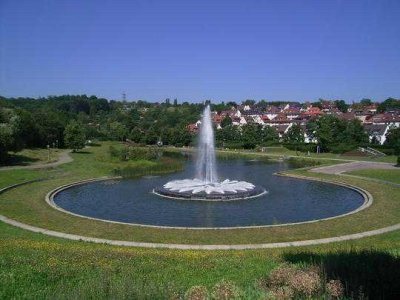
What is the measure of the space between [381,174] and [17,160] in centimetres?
4189

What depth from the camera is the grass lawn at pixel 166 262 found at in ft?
27.1

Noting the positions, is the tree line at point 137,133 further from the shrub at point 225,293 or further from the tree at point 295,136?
the shrub at point 225,293

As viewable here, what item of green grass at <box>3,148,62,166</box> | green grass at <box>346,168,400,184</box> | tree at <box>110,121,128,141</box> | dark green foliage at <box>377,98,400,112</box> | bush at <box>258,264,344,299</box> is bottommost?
green grass at <box>3,148,62,166</box>

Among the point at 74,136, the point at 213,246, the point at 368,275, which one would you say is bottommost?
the point at 213,246

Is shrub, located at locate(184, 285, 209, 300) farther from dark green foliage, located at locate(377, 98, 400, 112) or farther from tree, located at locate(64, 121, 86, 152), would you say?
dark green foliage, located at locate(377, 98, 400, 112)

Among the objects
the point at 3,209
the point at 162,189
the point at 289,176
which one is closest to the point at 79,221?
the point at 3,209

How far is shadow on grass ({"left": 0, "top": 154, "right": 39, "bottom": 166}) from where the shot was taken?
167 ft

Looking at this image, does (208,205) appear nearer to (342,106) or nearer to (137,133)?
(137,133)

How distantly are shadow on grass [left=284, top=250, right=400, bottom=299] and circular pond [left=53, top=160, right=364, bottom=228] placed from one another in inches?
562

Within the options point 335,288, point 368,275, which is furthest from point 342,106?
point 335,288

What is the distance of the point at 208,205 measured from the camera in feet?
96.5

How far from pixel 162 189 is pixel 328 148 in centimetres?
4595

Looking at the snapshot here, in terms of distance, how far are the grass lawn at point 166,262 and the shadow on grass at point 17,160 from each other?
26.9 metres

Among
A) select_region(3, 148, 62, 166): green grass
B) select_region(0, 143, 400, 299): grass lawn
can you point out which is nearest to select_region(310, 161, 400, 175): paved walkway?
select_region(0, 143, 400, 299): grass lawn
